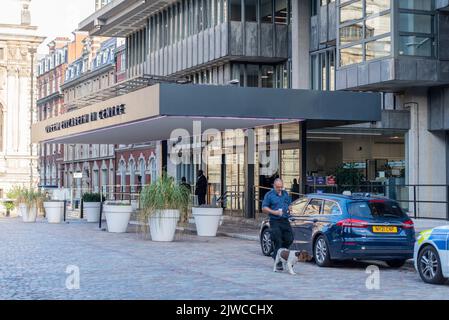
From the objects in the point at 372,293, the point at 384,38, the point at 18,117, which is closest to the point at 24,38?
the point at 18,117

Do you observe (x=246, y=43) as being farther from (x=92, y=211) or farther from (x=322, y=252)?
(x=322, y=252)

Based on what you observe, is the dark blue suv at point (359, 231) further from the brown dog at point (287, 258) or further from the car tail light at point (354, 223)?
the brown dog at point (287, 258)

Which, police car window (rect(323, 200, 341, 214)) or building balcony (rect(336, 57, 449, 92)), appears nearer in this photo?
police car window (rect(323, 200, 341, 214))

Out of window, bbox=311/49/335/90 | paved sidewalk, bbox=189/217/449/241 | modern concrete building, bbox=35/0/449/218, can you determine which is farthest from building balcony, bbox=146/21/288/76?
paved sidewalk, bbox=189/217/449/241

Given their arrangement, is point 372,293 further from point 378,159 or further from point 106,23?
point 106,23

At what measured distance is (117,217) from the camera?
2911 cm

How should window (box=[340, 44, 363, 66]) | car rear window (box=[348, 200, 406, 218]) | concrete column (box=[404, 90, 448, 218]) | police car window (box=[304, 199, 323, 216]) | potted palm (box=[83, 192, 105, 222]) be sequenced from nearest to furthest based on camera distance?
car rear window (box=[348, 200, 406, 218]), police car window (box=[304, 199, 323, 216]), window (box=[340, 44, 363, 66]), concrete column (box=[404, 90, 448, 218]), potted palm (box=[83, 192, 105, 222])

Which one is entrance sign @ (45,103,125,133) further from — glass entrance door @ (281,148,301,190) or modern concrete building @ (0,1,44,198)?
modern concrete building @ (0,1,44,198)

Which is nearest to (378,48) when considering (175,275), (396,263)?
(396,263)

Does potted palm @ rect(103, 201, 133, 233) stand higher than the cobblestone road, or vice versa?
potted palm @ rect(103, 201, 133, 233)

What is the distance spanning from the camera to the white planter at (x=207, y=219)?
27.0 meters

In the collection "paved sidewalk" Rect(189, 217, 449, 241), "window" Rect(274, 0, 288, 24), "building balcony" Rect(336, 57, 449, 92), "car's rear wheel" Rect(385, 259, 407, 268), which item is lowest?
"car's rear wheel" Rect(385, 259, 407, 268)

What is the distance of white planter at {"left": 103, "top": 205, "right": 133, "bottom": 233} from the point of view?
29094 mm

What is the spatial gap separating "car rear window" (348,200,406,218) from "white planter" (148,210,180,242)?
7.85 metres
